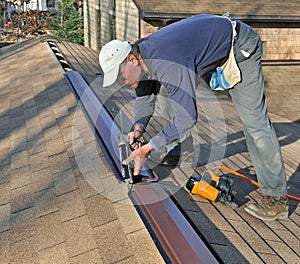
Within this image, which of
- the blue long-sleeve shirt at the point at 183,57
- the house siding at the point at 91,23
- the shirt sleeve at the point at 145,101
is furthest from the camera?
the house siding at the point at 91,23

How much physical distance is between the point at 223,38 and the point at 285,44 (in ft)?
40.2

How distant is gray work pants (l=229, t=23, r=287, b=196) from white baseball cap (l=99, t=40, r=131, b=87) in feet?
2.91

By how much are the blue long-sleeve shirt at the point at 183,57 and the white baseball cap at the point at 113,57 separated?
0.12 m

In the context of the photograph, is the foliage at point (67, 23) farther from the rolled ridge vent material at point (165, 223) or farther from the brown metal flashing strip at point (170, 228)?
the brown metal flashing strip at point (170, 228)

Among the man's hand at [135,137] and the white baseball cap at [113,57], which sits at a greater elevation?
the white baseball cap at [113,57]

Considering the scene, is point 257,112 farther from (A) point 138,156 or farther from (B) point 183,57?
(A) point 138,156

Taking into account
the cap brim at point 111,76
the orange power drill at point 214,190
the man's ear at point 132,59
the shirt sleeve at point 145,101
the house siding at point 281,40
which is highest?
the man's ear at point 132,59

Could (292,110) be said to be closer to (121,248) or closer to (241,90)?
(241,90)

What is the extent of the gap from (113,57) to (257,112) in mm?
1192

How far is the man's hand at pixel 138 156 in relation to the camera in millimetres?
2650

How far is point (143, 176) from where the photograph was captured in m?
2.83

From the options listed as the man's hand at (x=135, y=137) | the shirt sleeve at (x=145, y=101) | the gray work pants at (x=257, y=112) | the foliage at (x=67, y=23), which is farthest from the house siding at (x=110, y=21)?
the gray work pants at (x=257, y=112)

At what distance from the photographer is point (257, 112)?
2.92m

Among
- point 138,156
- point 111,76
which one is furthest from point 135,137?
point 111,76
